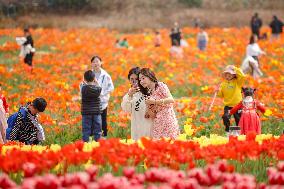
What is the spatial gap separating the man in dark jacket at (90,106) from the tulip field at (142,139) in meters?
0.47

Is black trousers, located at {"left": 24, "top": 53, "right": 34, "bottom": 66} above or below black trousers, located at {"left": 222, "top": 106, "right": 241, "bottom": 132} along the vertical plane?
above

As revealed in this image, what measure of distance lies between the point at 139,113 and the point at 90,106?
1452 millimetres

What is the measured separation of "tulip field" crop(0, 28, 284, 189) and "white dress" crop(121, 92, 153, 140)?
506 mm

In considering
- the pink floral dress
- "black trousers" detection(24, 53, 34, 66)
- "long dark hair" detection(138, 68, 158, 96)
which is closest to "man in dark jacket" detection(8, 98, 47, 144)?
"long dark hair" detection(138, 68, 158, 96)

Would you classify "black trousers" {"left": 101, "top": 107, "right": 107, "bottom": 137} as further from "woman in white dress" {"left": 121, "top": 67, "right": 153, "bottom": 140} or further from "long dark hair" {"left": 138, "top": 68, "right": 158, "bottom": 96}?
"long dark hair" {"left": 138, "top": 68, "right": 158, "bottom": 96}

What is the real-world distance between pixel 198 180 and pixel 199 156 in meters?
0.98

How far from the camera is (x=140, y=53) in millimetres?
26000

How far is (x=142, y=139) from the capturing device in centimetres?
655

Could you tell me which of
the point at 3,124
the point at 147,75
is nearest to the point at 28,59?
the point at 3,124

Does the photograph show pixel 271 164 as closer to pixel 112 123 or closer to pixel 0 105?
pixel 0 105

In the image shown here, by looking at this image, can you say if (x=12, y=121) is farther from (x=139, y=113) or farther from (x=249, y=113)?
(x=249, y=113)

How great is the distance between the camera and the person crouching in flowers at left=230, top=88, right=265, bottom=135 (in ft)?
34.4

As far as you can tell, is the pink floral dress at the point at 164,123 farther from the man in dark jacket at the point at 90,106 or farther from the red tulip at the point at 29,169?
the red tulip at the point at 29,169

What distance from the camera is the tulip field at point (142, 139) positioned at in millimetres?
5293
